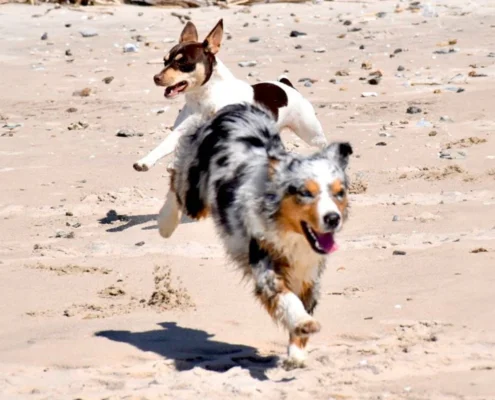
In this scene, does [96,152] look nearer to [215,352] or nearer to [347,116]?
[347,116]

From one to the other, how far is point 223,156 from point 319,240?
1030 mm

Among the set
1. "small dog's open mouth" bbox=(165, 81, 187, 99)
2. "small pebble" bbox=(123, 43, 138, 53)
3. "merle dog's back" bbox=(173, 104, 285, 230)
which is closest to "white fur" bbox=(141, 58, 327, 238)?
"small dog's open mouth" bbox=(165, 81, 187, 99)

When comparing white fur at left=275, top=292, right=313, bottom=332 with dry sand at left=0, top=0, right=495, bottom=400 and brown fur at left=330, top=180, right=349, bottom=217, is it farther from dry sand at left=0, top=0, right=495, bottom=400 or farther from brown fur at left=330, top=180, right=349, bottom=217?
brown fur at left=330, top=180, right=349, bottom=217

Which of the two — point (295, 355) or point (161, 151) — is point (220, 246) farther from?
point (295, 355)

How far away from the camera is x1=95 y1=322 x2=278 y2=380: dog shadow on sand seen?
6.16 meters

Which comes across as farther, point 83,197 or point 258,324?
point 83,197

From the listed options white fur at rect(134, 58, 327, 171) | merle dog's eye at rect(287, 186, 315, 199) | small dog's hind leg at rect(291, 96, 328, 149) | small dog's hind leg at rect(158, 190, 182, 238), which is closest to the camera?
merle dog's eye at rect(287, 186, 315, 199)

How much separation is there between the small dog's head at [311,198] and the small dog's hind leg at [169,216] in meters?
1.97

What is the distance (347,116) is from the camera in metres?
12.5

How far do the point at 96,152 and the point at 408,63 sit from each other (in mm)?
4790

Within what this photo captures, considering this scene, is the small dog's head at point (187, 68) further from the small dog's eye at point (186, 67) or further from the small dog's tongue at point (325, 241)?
the small dog's tongue at point (325, 241)

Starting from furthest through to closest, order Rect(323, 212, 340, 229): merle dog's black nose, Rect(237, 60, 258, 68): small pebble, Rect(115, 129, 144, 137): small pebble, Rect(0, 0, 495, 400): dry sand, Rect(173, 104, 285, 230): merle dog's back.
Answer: Rect(237, 60, 258, 68): small pebble
Rect(115, 129, 144, 137): small pebble
Rect(173, 104, 285, 230): merle dog's back
Rect(0, 0, 495, 400): dry sand
Rect(323, 212, 340, 229): merle dog's black nose

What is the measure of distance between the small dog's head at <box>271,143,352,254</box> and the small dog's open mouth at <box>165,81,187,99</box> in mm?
3441

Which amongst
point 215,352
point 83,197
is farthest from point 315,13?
point 215,352
